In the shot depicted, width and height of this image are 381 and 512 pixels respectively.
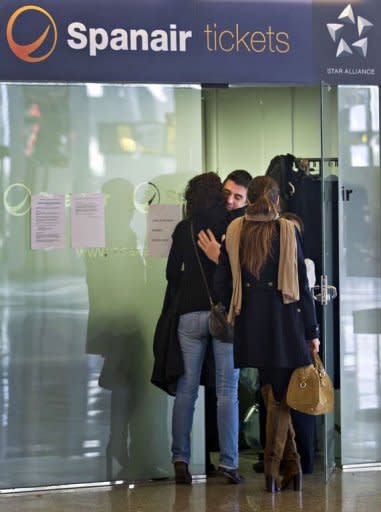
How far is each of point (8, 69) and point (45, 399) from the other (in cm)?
179

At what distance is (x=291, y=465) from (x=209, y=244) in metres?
1.25

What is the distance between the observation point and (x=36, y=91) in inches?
233

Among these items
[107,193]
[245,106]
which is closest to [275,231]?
[107,193]

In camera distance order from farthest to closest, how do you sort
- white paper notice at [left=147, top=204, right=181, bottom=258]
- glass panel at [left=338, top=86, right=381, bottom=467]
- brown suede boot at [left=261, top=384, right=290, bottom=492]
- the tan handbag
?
glass panel at [left=338, top=86, right=381, bottom=467], white paper notice at [left=147, top=204, right=181, bottom=258], brown suede boot at [left=261, top=384, right=290, bottom=492], the tan handbag

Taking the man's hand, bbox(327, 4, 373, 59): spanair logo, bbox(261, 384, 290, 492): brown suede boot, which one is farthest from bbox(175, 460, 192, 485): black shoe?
bbox(327, 4, 373, 59): spanair logo

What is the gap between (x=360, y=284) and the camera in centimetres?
650

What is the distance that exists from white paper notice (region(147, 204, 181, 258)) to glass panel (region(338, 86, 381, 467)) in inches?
41.0

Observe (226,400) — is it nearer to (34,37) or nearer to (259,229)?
(259,229)

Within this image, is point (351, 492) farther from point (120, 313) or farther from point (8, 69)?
point (8, 69)

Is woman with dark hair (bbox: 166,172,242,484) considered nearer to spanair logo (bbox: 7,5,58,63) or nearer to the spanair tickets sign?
the spanair tickets sign

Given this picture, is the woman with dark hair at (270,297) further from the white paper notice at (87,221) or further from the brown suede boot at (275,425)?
the white paper notice at (87,221)

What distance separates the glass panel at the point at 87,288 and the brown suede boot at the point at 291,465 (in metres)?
0.54

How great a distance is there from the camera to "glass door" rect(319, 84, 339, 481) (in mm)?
5852

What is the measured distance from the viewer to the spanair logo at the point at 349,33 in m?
6.19
